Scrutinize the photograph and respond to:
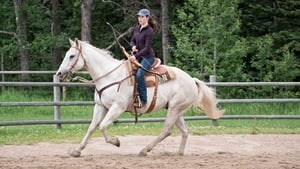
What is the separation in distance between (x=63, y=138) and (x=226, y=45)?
12549 millimetres

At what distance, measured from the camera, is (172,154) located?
35.6 feet

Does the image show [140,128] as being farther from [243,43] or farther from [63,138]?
[243,43]

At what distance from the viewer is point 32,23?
1389 inches

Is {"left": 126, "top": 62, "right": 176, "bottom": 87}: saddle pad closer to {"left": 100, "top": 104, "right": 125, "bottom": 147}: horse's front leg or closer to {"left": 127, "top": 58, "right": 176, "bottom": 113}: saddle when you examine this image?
{"left": 127, "top": 58, "right": 176, "bottom": 113}: saddle

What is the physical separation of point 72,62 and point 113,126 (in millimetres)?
5267

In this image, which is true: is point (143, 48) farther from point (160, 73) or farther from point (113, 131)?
point (113, 131)

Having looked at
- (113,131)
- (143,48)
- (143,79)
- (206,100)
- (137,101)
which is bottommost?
(113,131)

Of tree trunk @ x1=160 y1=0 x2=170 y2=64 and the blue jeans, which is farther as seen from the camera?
tree trunk @ x1=160 y1=0 x2=170 y2=64

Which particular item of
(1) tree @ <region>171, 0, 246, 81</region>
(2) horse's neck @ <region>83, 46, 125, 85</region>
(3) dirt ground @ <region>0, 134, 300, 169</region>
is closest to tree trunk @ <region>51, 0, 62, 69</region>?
(1) tree @ <region>171, 0, 246, 81</region>

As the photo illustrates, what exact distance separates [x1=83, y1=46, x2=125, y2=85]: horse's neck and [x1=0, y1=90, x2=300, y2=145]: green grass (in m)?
2.56

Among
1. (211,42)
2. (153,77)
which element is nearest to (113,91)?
(153,77)

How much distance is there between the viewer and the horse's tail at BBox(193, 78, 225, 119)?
11.4 m

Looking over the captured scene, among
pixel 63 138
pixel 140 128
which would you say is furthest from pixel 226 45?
pixel 63 138

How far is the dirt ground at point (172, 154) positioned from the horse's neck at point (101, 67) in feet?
4.01
